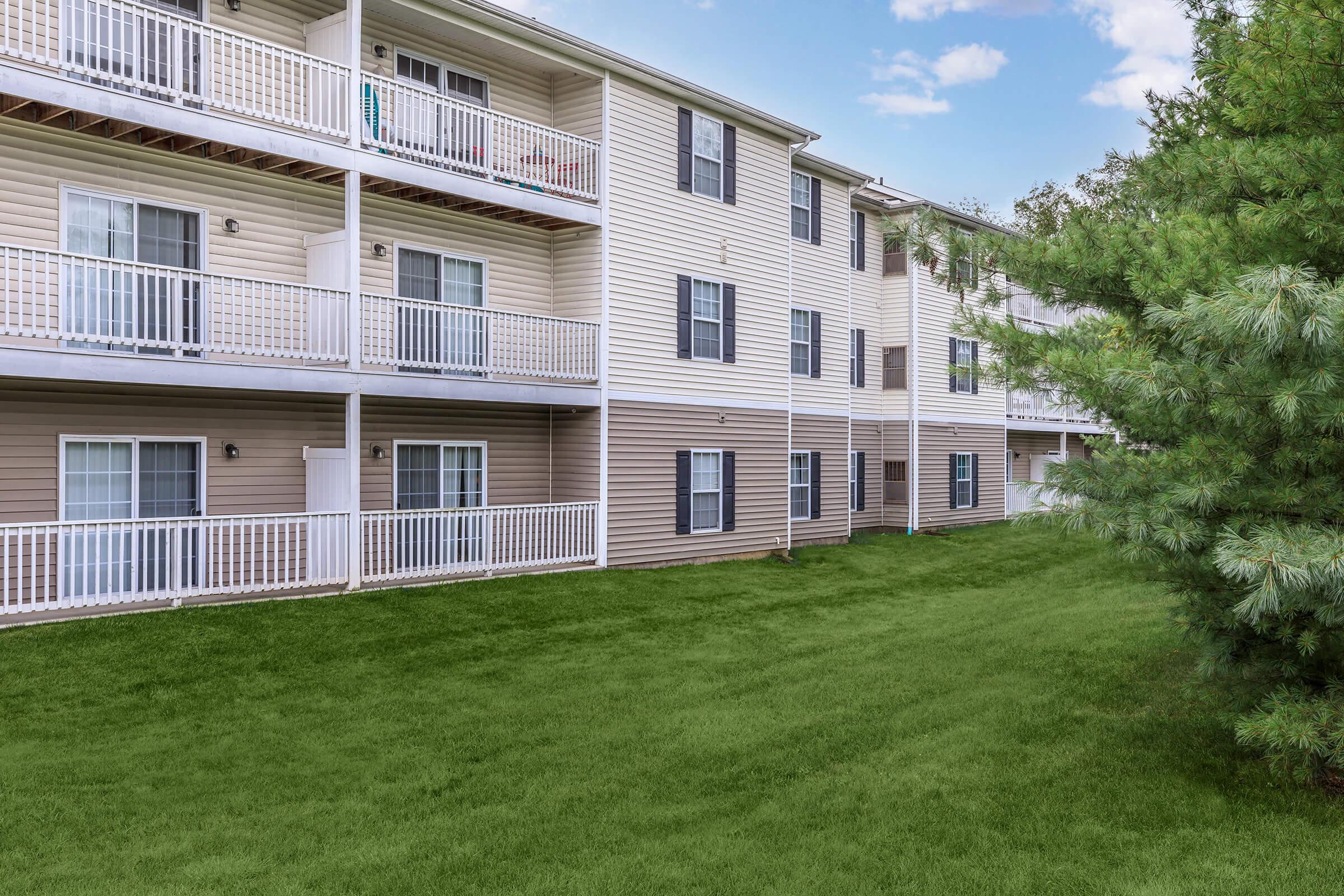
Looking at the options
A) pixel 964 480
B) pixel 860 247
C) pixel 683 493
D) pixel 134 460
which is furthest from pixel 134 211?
pixel 964 480

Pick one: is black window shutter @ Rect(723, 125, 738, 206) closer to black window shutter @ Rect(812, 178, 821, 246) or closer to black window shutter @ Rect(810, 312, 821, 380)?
black window shutter @ Rect(812, 178, 821, 246)

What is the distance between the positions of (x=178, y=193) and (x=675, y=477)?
8.95 meters

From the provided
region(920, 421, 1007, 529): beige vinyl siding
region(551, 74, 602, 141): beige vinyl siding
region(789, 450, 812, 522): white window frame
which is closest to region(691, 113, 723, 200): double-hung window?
region(551, 74, 602, 141): beige vinyl siding

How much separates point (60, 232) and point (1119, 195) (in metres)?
11.3

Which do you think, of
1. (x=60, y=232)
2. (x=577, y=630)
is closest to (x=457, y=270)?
(x=60, y=232)

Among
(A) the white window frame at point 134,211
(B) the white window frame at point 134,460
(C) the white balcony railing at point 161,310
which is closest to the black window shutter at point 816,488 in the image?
(C) the white balcony railing at point 161,310

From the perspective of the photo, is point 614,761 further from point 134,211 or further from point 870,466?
point 870,466

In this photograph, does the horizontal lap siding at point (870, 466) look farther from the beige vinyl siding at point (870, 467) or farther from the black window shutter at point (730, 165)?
the black window shutter at point (730, 165)

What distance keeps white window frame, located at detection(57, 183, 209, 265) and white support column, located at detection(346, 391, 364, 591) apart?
8.03 ft

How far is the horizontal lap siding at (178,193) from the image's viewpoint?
11469mm

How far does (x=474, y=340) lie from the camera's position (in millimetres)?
14594

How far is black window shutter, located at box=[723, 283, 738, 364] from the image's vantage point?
18.9m

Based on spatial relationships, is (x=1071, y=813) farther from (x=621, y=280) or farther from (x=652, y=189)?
(x=652, y=189)

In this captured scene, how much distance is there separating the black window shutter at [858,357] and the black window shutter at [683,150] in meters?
8.60
